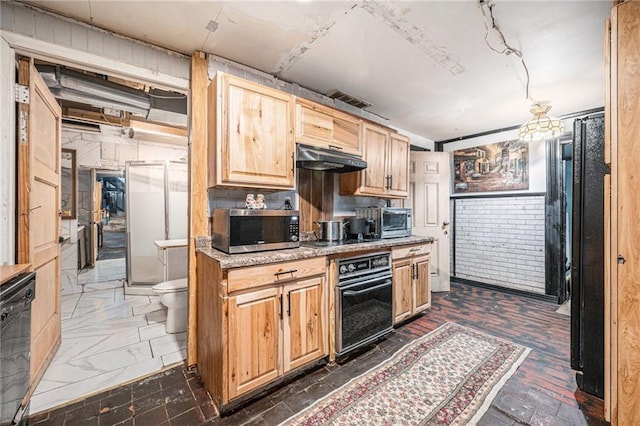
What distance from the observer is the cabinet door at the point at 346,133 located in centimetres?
265

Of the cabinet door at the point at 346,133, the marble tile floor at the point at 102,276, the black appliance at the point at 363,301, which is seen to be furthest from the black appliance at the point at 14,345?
the marble tile floor at the point at 102,276

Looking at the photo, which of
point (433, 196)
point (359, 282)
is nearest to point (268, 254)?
point (359, 282)

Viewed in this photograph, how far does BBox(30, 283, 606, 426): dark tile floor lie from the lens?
1613 mm

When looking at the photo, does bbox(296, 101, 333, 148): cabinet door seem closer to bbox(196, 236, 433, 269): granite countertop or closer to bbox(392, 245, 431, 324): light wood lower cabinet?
bbox(196, 236, 433, 269): granite countertop

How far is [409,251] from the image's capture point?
9.54ft

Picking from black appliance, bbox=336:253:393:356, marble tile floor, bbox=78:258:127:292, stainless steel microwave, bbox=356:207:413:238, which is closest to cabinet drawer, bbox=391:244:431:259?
black appliance, bbox=336:253:393:356

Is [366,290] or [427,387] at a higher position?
[366,290]

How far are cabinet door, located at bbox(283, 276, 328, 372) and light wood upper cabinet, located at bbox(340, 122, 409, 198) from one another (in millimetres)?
1265

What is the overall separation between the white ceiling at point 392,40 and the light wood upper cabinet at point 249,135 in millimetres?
372

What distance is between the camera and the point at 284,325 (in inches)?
75.0

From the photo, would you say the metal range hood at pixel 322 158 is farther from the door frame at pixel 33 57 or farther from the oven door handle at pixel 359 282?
the door frame at pixel 33 57

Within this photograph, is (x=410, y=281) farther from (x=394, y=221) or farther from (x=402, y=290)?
(x=394, y=221)

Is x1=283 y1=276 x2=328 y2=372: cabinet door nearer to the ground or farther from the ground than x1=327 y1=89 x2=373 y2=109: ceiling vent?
nearer to the ground

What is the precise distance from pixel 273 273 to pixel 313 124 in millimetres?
1424
